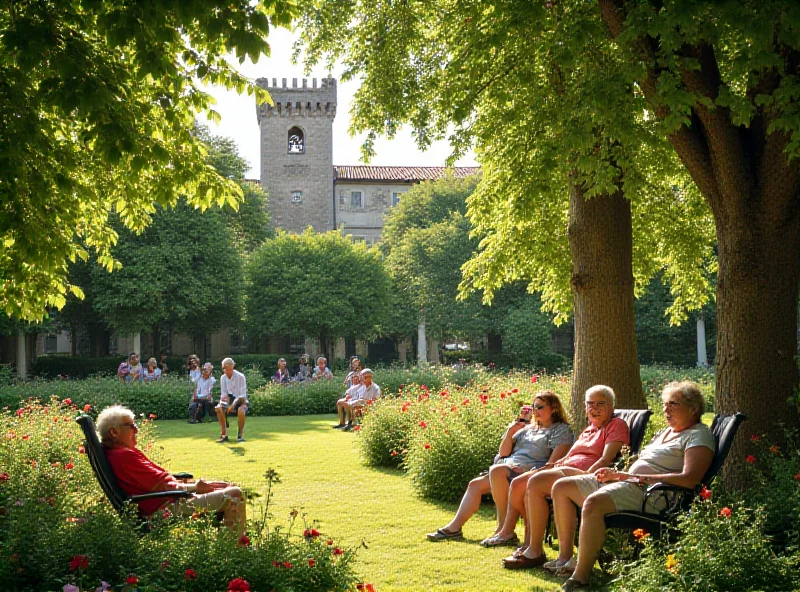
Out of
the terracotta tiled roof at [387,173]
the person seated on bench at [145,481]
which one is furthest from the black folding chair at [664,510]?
the terracotta tiled roof at [387,173]

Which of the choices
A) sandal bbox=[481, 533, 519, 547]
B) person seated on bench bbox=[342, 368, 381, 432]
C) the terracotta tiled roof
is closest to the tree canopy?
sandal bbox=[481, 533, 519, 547]

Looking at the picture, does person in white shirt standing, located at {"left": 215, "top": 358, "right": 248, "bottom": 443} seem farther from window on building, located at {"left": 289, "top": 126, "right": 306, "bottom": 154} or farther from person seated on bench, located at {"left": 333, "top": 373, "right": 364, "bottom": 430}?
window on building, located at {"left": 289, "top": 126, "right": 306, "bottom": 154}

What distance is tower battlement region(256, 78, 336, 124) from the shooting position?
58.5 meters

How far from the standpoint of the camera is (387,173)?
65312mm

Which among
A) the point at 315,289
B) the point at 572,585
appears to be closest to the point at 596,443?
the point at 572,585

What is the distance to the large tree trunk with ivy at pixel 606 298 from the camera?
10367 mm

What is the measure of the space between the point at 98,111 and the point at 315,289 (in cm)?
3666

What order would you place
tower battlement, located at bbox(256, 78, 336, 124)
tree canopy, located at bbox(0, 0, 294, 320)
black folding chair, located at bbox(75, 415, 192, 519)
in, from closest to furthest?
tree canopy, located at bbox(0, 0, 294, 320)
black folding chair, located at bbox(75, 415, 192, 519)
tower battlement, located at bbox(256, 78, 336, 124)

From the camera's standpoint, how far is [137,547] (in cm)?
527

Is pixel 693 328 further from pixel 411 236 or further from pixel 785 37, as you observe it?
pixel 785 37

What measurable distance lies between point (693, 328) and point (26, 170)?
43.4m

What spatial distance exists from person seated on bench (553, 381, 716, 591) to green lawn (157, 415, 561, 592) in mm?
400

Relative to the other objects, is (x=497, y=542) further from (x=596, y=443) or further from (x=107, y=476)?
(x=107, y=476)

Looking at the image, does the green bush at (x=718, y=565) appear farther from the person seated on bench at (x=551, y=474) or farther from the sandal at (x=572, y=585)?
the person seated on bench at (x=551, y=474)
